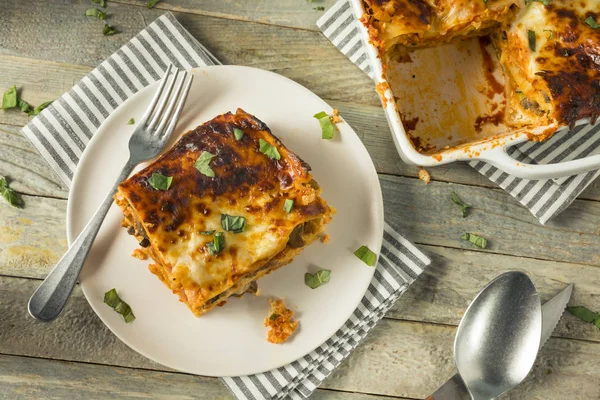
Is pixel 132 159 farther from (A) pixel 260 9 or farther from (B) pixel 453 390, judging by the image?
(B) pixel 453 390

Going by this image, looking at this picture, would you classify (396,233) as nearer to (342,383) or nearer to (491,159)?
(491,159)

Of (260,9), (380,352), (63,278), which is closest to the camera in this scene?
(63,278)

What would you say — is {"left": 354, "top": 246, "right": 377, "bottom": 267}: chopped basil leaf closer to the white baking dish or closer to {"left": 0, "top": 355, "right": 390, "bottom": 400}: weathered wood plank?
the white baking dish

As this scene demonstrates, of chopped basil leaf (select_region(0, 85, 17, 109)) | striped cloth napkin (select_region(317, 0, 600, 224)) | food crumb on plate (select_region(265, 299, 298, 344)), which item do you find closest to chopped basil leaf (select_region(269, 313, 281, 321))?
food crumb on plate (select_region(265, 299, 298, 344))

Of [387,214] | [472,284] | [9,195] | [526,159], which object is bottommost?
[472,284]

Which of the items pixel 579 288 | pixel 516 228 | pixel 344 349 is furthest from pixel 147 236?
pixel 579 288

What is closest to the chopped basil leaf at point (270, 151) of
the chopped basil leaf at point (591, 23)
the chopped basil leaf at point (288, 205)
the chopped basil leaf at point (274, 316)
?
the chopped basil leaf at point (288, 205)

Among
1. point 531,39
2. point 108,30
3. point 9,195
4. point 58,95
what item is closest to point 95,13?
point 108,30
